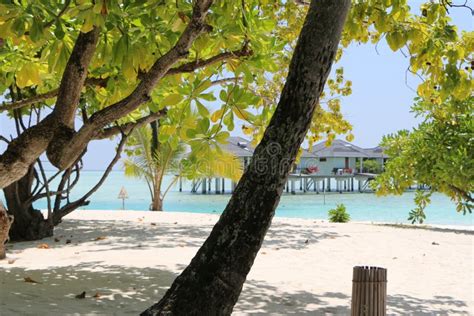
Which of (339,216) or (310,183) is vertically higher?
(310,183)

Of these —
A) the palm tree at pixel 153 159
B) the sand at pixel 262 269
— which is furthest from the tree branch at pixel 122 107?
the palm tree at pixel 153 159

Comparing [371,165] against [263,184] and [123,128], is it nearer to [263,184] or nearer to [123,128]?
[123,128]

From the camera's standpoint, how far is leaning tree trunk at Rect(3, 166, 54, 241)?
27.9ft

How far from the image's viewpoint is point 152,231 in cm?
997

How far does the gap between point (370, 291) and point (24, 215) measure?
687 cm

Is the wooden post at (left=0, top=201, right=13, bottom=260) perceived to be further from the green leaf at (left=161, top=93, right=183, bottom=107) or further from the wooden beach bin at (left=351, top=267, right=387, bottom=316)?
the wooden beach bin at (left=351, top=267, right=387, bottom=316)

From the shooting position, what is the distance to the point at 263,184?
2.83 metres

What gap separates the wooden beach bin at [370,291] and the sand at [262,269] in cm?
173

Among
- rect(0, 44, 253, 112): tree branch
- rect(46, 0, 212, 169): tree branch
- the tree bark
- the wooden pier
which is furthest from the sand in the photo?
the wooden pier

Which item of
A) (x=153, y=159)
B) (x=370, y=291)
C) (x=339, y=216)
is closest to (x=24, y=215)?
(x=370, y=291)

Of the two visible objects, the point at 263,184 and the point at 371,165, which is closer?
the point at 263,184

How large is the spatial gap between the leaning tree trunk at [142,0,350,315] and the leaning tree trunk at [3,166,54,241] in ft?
20.7

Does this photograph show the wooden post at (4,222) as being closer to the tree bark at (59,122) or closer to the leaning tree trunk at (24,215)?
the tree bark at (59,122)

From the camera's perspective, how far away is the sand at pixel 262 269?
4766 mm
